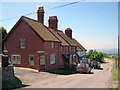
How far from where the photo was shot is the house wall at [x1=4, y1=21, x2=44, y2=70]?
24859 millimetres

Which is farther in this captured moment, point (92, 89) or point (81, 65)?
point (81, 65)

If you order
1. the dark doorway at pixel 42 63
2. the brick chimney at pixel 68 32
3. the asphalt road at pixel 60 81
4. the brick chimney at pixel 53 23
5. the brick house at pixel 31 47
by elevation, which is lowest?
the asphalt road at pixel 60 81

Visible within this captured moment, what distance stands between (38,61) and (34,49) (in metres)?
2.27

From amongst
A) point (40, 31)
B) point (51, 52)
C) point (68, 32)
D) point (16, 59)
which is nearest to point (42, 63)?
point (51, 52)

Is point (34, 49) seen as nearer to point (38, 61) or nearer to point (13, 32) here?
point (38, 61)

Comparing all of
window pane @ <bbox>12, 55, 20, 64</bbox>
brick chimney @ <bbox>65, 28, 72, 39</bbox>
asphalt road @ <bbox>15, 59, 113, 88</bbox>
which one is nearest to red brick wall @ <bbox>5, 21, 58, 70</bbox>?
window pane @ <bbox>12, 55, 20, 64</bbox>

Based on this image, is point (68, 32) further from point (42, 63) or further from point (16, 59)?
point (16, 59)

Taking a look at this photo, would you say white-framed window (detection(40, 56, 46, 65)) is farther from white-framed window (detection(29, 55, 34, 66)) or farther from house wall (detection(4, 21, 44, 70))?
white-framed window (detection(29, 55, 34, 66))

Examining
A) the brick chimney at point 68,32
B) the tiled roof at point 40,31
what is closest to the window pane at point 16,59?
the tiled roof at point 40,31

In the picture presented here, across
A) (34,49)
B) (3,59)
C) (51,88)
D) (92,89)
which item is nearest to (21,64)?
(34,49)

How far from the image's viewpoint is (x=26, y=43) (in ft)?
85.5

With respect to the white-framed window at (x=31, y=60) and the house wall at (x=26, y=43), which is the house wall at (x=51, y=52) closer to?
the house wall at (x=26, y=43)

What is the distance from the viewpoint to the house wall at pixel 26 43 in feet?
81.6

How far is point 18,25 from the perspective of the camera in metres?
26.7
